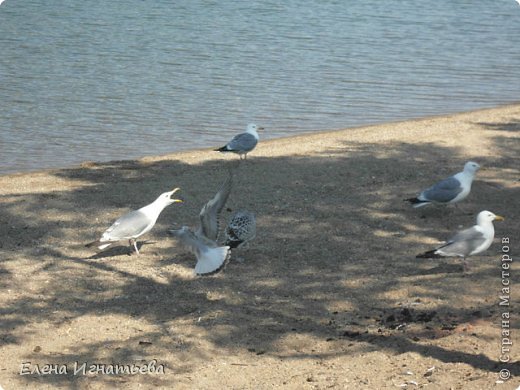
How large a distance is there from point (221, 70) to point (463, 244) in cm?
1203

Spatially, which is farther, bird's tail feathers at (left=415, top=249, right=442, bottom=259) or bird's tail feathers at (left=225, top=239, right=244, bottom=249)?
bird's tail feathers at (left=225, top=239, right=244, bottom=249)

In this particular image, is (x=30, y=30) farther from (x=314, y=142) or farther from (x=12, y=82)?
(x=314, y=142)

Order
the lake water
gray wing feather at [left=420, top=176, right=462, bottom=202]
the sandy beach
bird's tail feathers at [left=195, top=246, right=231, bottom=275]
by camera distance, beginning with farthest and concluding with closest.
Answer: the lake water, gray wing feather at [left=420, top=176, right=462, bottom=202], bird's tail feathers at [left=195, top=246, right=231, bottom=275], the sandy beach

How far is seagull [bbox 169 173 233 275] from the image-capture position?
25.5 ft

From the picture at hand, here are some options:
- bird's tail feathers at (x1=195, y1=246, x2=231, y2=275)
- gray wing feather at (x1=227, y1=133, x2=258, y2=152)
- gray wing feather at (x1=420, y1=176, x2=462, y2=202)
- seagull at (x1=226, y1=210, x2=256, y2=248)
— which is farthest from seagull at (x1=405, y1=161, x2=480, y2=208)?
gray wing feather at (x1=227, y1=133, x2=258, y2=152)

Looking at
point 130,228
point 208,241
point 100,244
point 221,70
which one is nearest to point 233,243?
point 208,241

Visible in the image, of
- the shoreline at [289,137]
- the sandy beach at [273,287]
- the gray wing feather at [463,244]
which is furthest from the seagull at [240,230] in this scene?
the shoreline at [289,137]

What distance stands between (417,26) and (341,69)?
21.1 feet

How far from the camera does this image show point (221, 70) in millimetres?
19281

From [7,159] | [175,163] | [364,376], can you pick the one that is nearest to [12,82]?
[7,159]

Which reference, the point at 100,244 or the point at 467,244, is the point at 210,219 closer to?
the point at 100,244

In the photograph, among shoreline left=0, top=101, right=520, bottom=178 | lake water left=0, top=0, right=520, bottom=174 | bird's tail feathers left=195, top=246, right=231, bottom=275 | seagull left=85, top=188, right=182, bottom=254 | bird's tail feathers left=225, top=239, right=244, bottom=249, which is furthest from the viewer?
lake water left=0, top=0, right=520, bottom=174

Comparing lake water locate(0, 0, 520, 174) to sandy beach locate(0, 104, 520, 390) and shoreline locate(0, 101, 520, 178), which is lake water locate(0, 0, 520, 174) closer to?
shoreline locate(0, 101, 520, 178)

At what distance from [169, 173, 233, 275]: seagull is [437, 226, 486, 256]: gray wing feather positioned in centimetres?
188
